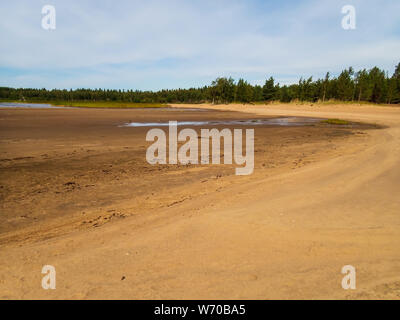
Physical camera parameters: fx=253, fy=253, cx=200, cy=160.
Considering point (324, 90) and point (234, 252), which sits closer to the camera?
point (234, 252)

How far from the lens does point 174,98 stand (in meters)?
135

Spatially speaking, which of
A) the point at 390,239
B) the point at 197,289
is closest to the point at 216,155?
the point at 390,239

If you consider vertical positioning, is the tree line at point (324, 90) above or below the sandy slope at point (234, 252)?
A: above

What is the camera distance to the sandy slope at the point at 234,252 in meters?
2.30

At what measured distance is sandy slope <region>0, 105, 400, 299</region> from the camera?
7.55ft

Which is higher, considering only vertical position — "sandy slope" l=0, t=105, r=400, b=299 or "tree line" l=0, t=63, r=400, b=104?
"tree line" l=0, t=63, r=400, b=104

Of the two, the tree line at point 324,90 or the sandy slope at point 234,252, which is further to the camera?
the tree line at point 324,90

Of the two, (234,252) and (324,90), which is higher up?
(324,90)

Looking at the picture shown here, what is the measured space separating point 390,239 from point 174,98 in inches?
5399

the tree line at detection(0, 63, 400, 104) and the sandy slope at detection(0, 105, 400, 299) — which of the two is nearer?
the sandy slope at detection(0, 105, 400, 299)

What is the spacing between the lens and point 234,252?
2877mm
